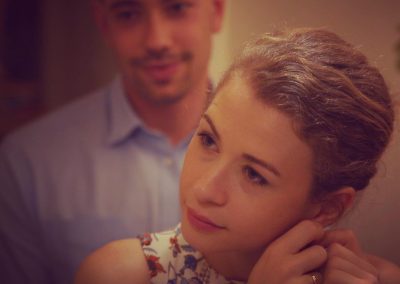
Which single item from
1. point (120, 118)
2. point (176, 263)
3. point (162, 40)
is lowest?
point (176, 263)

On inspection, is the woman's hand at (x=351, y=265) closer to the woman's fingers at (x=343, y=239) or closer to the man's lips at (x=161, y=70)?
the woman's fingers at (x=343, y=239)

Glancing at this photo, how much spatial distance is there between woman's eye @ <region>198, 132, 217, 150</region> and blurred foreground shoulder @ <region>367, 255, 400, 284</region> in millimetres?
222

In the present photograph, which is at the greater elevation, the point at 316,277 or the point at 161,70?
the point at 161,70

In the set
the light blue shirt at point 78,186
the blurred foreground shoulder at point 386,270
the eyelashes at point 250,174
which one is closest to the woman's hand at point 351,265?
the blurred foreground shoulder at point 386,270

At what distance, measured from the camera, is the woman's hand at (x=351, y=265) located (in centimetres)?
53

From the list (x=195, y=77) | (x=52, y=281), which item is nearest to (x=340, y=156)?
(x=195, y=77)

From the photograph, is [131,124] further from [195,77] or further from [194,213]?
[194,213]

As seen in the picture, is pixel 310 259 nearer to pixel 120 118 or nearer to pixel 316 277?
pixel 316 277

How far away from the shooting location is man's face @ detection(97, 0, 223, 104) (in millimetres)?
757

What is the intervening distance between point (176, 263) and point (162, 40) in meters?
0.34

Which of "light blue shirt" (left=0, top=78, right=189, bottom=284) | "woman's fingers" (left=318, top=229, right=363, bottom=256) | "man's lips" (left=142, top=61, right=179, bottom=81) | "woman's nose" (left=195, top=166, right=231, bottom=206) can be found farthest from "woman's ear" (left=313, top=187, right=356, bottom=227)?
"man's lips" (left=142, top=61, right=179, bottom=81)

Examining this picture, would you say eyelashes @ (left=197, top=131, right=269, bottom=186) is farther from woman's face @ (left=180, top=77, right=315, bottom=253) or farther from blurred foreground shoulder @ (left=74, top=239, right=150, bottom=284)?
blurred foreground shoulder @ (left=74, top=239, right=150, bottom=284)

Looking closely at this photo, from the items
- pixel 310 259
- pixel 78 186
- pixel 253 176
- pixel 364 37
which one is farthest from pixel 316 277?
pixel 78 186

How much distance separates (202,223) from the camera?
0.53 m
